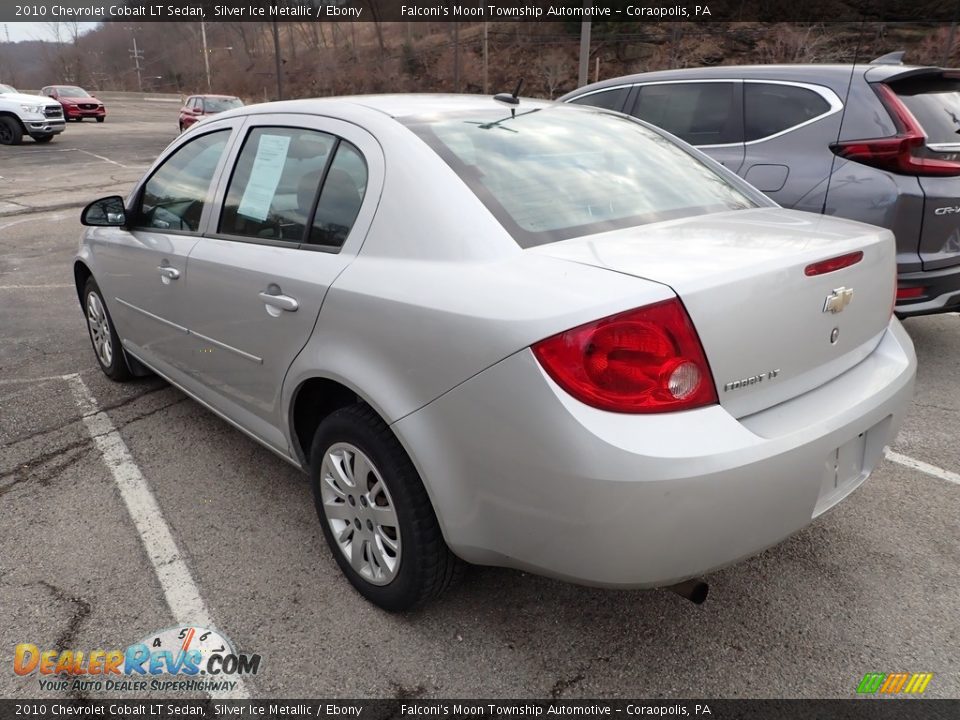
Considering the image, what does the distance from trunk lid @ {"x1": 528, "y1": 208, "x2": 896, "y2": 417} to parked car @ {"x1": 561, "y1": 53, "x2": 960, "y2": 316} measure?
6.36 feet

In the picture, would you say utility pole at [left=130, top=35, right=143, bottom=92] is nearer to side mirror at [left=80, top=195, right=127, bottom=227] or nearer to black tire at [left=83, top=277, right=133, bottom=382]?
black tire at [left=83, top=277, right=133, bottom=382]

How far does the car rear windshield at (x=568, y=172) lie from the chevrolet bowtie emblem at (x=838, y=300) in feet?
1.92

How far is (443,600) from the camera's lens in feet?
7.96

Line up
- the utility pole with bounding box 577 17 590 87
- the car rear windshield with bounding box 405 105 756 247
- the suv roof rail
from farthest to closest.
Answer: the utility pole with bounding box 577 17 590 87 → the suv roof rail → the car rear windshield with bounding box 405 105 756 247

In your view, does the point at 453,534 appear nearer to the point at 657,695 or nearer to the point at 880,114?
the point at 657,695

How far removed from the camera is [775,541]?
1.89 meters

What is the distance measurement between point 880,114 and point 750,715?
3.55 m

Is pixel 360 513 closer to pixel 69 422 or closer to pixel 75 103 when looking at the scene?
pixel 69 422

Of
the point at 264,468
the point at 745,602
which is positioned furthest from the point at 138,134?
the point at 745,602

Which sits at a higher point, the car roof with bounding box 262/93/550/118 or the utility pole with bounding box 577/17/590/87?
the utility pole with bounding box 577/17/590/87

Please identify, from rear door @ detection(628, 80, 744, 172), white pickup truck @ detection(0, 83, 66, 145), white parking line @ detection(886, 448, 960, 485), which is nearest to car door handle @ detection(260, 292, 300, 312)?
white parking line @ detection(886, 448, 960, 485)

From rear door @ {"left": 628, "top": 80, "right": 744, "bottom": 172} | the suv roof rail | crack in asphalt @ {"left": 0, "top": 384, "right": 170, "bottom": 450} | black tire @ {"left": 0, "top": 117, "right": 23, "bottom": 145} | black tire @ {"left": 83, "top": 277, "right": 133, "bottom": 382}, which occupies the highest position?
the suv roof rail

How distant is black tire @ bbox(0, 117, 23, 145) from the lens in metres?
20.7

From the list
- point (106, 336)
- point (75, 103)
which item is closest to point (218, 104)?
point (75, 103)
